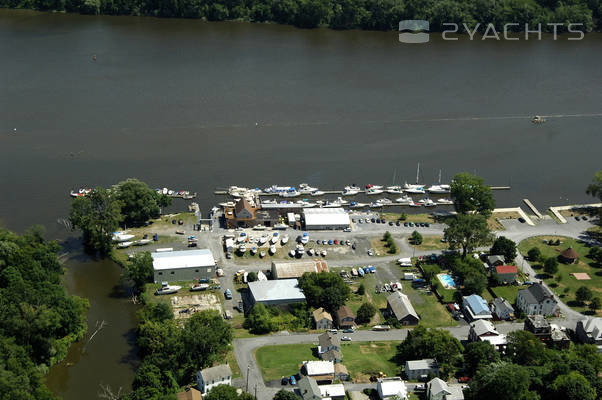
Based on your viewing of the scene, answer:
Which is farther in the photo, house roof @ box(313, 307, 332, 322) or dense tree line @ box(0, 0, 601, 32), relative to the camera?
dense tree line @ box(0, 0, 601, 32)

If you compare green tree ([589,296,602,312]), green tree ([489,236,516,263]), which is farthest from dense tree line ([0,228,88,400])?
green tree ([589,296,602,312])

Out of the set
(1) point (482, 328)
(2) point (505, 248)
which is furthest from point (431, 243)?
(1) point (482, 328)

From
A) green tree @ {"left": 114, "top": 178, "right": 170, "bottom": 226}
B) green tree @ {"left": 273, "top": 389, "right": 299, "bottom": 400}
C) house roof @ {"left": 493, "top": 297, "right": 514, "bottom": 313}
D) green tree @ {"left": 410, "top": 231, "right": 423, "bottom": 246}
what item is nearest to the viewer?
green tree @ {"left": 273, "top": 389, "right": 299, "bottom": 400}

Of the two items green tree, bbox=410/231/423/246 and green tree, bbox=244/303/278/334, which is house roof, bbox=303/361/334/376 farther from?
green tree, bbox=410/231/423/246

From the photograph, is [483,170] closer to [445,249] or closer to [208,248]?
[445,249]

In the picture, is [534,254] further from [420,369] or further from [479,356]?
[420,369]

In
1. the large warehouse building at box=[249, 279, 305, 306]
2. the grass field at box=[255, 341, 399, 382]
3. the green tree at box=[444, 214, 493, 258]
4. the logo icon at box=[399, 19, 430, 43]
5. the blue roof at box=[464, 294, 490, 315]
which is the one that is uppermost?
the logo icon at box=[399, 19, 430, 43]

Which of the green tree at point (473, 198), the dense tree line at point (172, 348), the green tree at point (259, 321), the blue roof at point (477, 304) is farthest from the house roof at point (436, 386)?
the green tree at point (473, 198)
